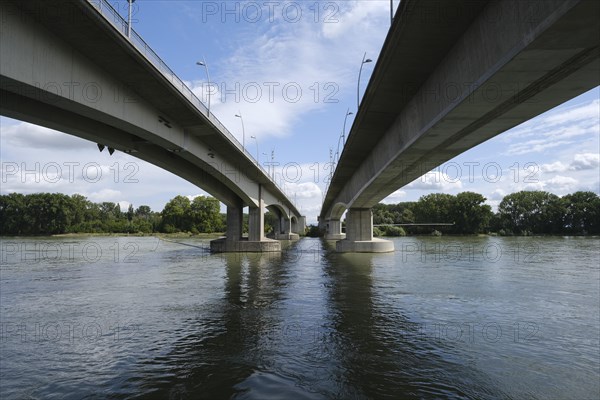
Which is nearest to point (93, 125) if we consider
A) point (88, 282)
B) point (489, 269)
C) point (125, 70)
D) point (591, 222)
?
point (125, 70)

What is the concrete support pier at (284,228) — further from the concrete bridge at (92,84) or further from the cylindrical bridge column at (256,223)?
the concrete bridge at (92,84)

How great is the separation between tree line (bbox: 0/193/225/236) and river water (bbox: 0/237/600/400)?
101018 mm

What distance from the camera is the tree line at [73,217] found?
4508 inches

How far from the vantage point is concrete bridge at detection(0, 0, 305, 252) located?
1098cm

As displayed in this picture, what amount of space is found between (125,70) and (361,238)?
4001 centimetres

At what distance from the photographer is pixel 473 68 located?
31.6 feet

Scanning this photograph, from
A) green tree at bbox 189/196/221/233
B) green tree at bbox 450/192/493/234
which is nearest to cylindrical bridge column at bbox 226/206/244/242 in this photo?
green tree at bbox 189/196/221/233

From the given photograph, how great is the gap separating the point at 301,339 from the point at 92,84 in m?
12.1

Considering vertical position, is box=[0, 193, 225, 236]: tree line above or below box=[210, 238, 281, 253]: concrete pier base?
above

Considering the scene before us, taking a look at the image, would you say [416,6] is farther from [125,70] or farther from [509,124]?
[125,70]

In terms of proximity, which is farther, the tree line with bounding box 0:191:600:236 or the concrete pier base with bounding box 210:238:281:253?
the tree line with bounding box 0:191:600:236

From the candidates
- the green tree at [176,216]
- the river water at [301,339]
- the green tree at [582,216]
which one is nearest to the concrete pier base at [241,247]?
the river water at [301,339]

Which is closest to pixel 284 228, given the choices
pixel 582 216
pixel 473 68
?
pixel 582 216

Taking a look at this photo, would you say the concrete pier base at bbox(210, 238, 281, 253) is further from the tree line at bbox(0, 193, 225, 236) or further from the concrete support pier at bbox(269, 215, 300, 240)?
the tree line at bbox(0, 193, 225, 236)
